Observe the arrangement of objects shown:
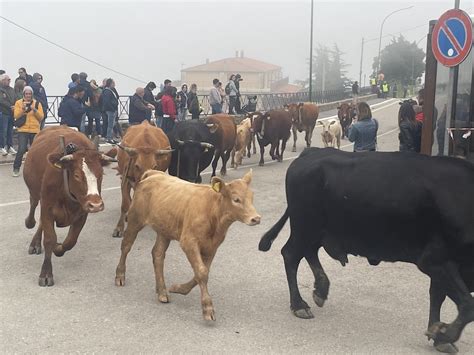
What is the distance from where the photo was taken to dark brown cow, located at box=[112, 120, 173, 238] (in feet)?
23.9

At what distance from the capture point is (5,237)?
7527mm

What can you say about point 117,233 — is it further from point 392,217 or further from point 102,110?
point 102,110

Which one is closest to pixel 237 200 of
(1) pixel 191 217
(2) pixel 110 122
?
(1) pixel 191 217

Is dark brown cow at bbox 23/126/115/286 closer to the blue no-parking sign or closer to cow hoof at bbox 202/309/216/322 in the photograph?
cow hoof at bbox 202/309/216/322

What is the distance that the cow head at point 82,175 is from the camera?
557 cm

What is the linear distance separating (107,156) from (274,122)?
30.3 feet

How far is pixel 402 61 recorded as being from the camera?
7725cm

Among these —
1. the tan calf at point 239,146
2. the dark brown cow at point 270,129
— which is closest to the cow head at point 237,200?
the tan calf at point 239,146

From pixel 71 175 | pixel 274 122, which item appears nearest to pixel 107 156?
pixel 71 175

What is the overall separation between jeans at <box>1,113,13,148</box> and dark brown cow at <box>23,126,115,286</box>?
25.7 ft

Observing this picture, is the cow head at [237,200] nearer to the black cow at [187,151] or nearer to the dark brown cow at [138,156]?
the dark brown cow at [138,156]

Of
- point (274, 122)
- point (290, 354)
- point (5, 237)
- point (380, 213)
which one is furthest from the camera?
point (274, 122)

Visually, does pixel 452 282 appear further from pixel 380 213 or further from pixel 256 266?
pixel 256 266

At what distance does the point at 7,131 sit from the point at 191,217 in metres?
10.5
